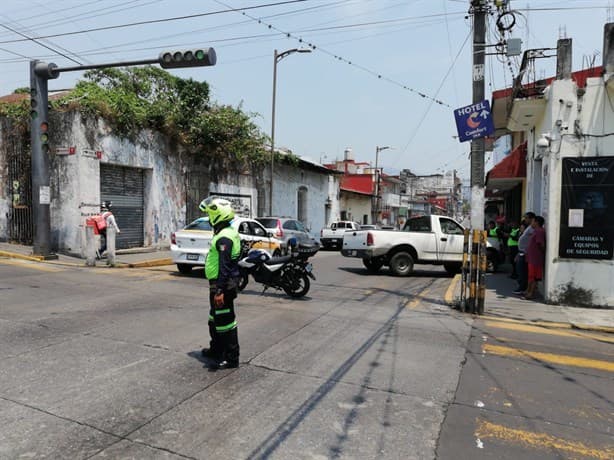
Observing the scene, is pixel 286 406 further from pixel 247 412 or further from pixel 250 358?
pixel 250 358

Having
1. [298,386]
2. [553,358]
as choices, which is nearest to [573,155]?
[553,358]

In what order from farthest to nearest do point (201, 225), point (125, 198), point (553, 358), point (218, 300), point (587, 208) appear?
point (125, 198) < point (201, 225) < point (587, 208) < point (553, 358) < point (218, 300)

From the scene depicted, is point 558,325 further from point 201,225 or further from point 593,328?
point 201,225

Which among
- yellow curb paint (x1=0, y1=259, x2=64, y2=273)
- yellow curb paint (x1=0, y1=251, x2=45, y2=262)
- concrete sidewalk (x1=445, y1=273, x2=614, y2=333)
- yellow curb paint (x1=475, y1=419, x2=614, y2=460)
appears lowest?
concrete sidewalk (x1=445, y1=273, x2=614, y2=333)

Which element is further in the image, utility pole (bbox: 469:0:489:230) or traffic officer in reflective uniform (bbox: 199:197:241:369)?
utility pole (bbox: 469:0:489:230)

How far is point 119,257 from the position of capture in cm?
1531

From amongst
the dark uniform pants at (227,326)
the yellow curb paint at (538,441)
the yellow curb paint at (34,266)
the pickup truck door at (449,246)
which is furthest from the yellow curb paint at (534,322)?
the yellow curb paint at (34,266)

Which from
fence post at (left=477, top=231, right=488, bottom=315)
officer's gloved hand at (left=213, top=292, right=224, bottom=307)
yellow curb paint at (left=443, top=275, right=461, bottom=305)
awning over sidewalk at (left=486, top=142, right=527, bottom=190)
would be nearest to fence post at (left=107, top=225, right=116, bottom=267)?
yellow curb paint at (left=443, top=275, right=461, bottom=305)

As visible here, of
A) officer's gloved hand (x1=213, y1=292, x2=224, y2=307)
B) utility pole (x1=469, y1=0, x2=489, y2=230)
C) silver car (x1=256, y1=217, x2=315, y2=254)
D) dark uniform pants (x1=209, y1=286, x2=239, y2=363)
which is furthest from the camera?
silver car (x1=256, y1=217, x2=315, y2=254)

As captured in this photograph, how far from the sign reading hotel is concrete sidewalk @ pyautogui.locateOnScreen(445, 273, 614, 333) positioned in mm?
1120

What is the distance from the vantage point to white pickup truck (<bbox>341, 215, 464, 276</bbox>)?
13898mm

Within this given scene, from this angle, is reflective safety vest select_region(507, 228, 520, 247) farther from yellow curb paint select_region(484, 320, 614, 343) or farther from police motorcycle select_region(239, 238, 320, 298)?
police motorcycle select_region(239, 238, 320, 298)

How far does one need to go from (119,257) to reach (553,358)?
1306 centimetres

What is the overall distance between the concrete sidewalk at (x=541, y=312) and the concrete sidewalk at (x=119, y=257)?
29.0 ft
